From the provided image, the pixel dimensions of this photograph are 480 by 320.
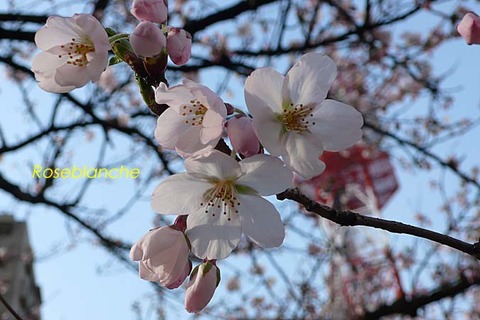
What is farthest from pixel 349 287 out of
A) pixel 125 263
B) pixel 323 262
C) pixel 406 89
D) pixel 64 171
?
pixel 64 171

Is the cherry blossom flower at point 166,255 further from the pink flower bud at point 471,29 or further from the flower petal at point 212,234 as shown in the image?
the pink flower bud at point 471,29

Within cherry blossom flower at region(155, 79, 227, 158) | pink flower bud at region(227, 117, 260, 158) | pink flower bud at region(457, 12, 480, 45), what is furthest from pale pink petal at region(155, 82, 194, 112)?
pink flower bud at region(457, 12, 480, 45)

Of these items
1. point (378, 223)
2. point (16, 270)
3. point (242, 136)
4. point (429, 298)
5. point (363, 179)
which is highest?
point (242, 136)

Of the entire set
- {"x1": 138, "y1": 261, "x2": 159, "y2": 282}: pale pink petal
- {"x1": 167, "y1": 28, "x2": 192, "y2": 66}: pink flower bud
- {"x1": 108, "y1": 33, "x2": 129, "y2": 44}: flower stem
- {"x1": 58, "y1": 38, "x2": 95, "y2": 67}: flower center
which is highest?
{"x1": 108, "y1": 33, "x2": 129, "y2": 44}: flower stem

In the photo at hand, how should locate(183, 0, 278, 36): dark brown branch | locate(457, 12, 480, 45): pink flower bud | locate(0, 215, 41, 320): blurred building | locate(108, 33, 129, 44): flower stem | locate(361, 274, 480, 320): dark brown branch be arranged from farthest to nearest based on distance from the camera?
locate(0, 215, 41, 320): blurred building → locate(361, 274, 480, 320): dark brown branch → locate(183, 0, 278, 36): dark brown branch → locate(457, 12, 480, 45): pink flower bud → locate(108, 33, 129, 44): flower stem

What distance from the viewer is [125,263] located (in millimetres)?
3883

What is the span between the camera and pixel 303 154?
0.85 meters

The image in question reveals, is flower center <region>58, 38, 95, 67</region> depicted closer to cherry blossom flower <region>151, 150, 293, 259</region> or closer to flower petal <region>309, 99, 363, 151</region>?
cherry blossom flower <region>151, 150, 293, 259</region>

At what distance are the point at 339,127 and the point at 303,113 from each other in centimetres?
7

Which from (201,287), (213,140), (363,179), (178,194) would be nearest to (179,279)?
(201,287)

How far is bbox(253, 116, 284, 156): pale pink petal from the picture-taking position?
0.80 metres

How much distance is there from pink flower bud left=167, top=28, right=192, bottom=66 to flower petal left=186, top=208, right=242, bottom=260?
0.25 meters

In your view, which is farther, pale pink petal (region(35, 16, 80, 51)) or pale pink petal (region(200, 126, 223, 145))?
pale pink petal (region(35, 16, 80, 51))

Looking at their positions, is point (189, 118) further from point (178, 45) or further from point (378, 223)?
point (378, 223)
